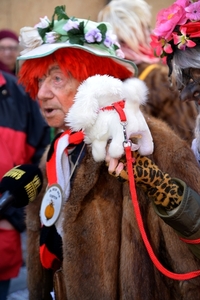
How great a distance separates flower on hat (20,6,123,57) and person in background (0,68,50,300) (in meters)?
0.61

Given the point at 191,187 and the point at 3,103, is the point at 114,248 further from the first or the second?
the point at 3,103

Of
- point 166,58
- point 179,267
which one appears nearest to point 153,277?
point 179,267

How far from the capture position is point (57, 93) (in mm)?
2572

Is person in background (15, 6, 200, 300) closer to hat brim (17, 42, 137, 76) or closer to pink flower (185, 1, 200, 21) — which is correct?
hat brim (17, 42, 137, 76)

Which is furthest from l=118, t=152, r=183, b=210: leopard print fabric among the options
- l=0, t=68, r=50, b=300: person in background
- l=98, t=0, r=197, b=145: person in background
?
l=98, t=0, r=197, b=145: person in background

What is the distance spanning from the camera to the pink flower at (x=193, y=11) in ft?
7.32

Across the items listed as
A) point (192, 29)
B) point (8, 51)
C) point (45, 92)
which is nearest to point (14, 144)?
point (45, 92)

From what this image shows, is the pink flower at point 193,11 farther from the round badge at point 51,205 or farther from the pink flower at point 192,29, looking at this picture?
the round badge at point 51,205

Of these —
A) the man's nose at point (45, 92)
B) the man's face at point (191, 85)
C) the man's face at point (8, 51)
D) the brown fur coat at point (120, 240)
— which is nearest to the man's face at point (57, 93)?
the man's nose at point (45, 92)

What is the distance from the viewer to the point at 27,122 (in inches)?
131

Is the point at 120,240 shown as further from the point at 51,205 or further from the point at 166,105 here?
the point at 166,105

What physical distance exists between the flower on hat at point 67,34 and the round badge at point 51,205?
2.30ft

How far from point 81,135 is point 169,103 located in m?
1.53

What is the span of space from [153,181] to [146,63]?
208 cm
